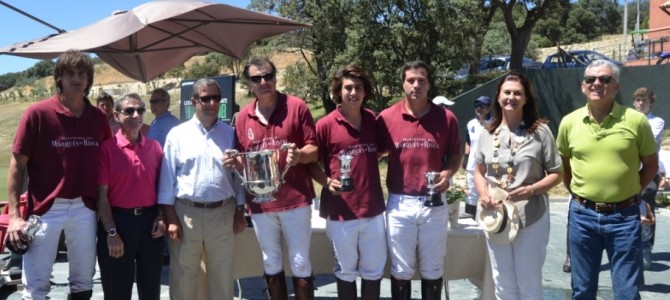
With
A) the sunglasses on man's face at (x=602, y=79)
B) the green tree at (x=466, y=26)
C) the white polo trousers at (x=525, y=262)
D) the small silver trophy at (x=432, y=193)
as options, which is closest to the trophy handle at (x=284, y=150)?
the small silver trophy at (x=432, y=193)

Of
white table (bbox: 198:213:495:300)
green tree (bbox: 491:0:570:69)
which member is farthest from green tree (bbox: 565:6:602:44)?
white table (bbox: 198:213:495:300)

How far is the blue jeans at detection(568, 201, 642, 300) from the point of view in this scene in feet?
12.3

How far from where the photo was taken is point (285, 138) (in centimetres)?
413

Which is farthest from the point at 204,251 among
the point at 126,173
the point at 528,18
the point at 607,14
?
the point at 607,14

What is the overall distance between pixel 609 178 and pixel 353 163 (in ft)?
5.45

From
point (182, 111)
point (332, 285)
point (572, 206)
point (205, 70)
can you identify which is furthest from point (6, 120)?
point (572, 206)

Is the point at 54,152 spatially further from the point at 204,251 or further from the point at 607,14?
the point at 607,14

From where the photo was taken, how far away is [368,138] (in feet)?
13.7

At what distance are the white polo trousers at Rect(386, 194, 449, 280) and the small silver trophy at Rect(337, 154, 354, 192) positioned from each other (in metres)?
0.45

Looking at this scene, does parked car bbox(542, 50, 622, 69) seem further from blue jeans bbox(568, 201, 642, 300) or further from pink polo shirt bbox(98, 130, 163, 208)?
pink polo shirt bbox(98, 130, 163, 208)

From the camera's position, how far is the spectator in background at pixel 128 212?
401cm

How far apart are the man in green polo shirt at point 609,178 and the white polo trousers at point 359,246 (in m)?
1.34

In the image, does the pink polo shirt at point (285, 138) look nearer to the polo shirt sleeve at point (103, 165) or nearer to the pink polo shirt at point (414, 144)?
the pink polo shirt at point (414, 144)

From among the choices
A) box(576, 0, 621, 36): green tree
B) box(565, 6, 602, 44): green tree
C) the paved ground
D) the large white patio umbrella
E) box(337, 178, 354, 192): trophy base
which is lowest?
the paved ground
